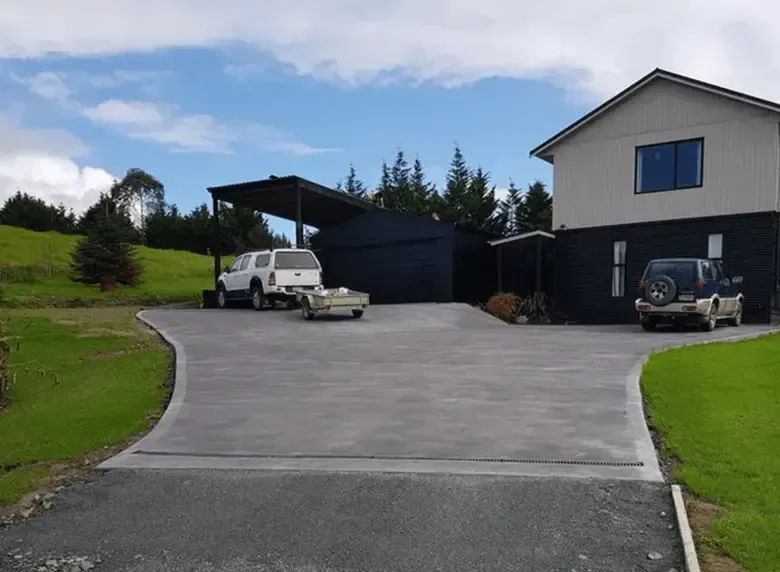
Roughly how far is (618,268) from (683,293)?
5.75 meters

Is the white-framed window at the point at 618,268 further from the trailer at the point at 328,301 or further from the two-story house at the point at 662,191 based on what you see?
the trailer at the point at 328,301

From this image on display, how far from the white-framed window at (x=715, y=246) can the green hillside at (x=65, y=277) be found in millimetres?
19727

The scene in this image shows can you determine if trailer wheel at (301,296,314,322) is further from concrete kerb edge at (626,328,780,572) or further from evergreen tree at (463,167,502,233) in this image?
evergreen tree at (463,167,502,233)

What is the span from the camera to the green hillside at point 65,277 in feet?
90.7

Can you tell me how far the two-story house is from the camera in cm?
1839

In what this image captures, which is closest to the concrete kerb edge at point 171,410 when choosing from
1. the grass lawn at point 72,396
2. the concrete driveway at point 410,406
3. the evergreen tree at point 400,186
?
the concrete driveway at point 410,406

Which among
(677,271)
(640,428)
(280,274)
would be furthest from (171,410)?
(677,271)

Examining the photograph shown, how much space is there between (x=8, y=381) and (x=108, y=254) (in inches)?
874

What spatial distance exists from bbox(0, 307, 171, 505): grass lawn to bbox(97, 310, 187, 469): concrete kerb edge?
0.19 metres

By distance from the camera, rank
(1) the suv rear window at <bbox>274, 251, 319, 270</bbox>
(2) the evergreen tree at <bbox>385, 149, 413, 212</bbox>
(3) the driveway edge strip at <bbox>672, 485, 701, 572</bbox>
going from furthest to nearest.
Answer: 1. (2) the evergreen tree at <bbox>385, 149, 413, 212</bbox>
2. (1) the suv rear window at <bbox>274, 251, 319, 270</bbox>
3. (3) the driveway edge strip at <bbox>672, 485, 701, 572</bbox>

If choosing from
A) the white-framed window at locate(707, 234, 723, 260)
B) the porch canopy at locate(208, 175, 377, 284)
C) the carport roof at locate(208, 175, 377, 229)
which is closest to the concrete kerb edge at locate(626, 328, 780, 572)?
the white-framed window at locate(707, 234, 723, 260)

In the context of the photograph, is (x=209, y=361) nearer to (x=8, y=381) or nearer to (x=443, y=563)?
(x=8, y=381)

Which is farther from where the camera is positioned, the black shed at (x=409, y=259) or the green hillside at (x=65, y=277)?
the green hillside at (x=65, y=277)

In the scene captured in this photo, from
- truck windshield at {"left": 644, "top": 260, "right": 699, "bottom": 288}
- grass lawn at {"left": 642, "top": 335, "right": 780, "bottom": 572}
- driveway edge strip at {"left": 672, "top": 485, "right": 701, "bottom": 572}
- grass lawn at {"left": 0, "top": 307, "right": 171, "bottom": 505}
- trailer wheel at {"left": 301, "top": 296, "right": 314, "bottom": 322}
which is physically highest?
truck windshield at {"left": 644, "top": 260, "right": 699, "bottom": 288}
